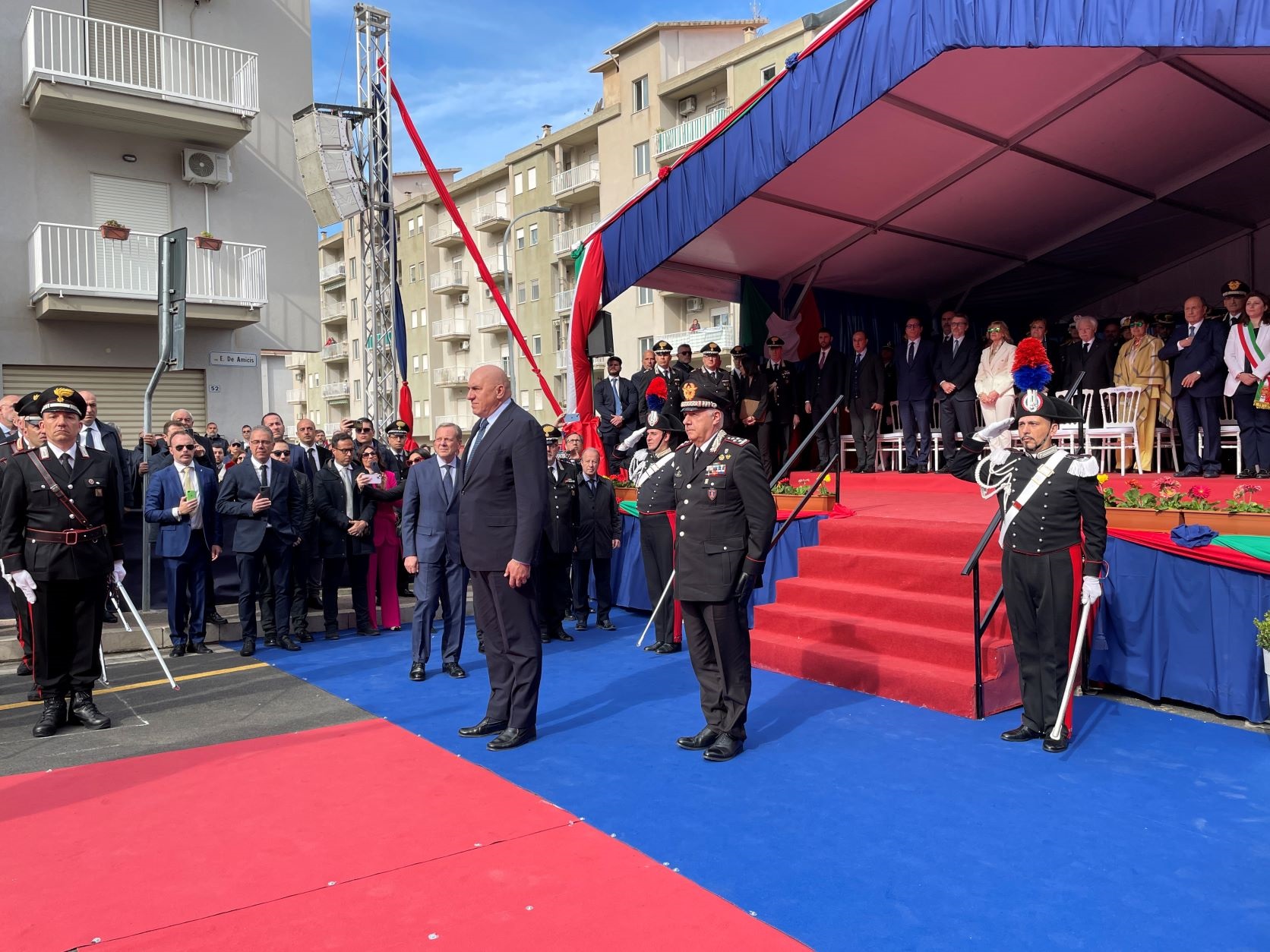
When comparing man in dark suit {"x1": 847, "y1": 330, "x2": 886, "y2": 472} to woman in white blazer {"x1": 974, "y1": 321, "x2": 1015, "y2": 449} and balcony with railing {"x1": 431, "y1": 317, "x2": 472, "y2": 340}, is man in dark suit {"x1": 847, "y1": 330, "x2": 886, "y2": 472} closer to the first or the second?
woman in white blazer {"x1": 974, "y1": 321, "x2": 1015, "y2": 449}

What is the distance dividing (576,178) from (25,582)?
34.5 metres

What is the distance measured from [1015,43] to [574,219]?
34.8 metres

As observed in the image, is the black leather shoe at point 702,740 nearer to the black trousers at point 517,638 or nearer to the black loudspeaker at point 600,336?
the black trousers at point 517,638

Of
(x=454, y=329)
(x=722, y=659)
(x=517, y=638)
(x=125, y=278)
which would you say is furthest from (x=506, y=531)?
(x=454, y=329)

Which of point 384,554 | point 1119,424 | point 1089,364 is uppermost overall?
point 1089,364

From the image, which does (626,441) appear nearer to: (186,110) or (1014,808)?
(1014,808)

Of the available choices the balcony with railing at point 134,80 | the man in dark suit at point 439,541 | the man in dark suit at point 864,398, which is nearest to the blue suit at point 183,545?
the man in dark suit at point 439,541

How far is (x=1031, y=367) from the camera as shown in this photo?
18.5 ft

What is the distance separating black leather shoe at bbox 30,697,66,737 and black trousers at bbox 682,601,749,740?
3816 millimetres

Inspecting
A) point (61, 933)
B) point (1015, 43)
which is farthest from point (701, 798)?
point (1015, 43)

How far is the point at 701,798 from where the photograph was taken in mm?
4449

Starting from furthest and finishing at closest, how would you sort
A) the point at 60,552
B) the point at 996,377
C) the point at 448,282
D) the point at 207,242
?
1. the point at 448,282
2. the point at 207,242
3. the point at 996,377
4. the point at 60,552

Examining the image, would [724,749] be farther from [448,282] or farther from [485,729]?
[448,282]

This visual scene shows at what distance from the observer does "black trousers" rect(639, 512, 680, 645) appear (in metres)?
8.12
